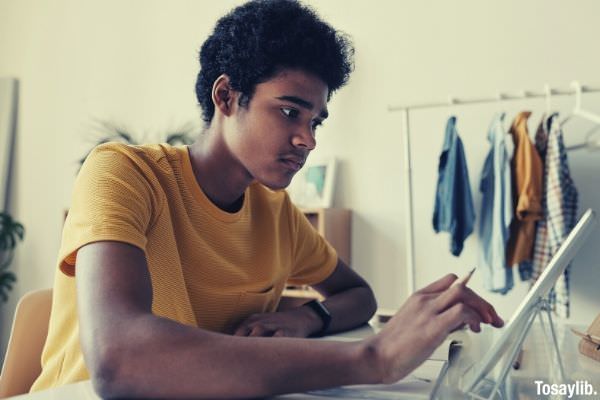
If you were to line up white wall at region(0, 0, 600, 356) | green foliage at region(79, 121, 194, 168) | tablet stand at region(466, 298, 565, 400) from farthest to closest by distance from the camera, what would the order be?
green foliage at region(79, 121, 194, 168) < white wall at region(0, 0, 600, 356) < tablet stand at region(466, 298, 565, 400)

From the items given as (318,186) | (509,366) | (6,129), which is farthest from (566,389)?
(6,129)

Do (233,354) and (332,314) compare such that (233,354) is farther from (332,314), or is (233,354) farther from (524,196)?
(524,196)

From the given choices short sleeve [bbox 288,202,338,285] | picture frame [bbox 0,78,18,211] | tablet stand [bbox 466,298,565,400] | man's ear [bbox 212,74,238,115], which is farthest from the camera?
picture frame [bbox 0,78,18,211]

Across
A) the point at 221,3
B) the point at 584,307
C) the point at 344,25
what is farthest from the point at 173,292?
the point at 221,3

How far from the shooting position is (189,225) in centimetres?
112

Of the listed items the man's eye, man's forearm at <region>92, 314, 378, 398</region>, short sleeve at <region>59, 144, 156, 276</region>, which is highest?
the man's eye

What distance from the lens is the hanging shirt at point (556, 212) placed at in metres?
2.32

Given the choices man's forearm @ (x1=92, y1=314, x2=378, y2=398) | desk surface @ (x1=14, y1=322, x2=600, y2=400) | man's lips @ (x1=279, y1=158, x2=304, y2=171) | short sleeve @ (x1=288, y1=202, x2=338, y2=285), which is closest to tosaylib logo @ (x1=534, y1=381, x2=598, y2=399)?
desk surface @ (x1=14, y1=322, x2=600, y2=400)

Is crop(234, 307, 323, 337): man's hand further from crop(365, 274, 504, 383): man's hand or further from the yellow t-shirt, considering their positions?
crop(365, 274, 504, 383): man's hand

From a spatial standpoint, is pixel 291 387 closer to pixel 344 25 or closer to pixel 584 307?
pixel 584 307

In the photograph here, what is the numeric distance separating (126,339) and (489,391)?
49 centimetres

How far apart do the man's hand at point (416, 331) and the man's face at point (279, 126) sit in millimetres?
493

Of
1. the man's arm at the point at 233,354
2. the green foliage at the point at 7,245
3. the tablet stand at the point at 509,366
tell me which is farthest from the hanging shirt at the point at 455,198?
the green foliage at the point at 7,245

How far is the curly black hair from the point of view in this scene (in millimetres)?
1171
